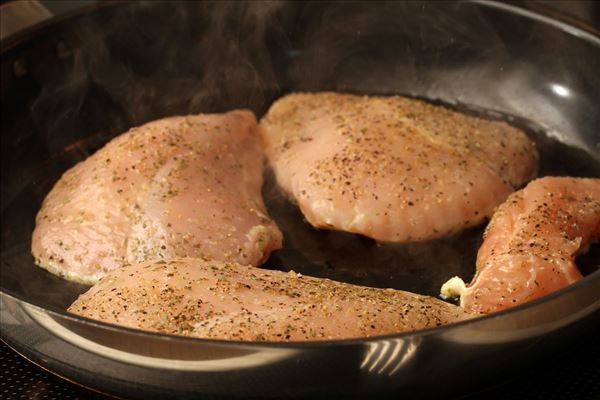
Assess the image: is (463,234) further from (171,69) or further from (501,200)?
(171,69)

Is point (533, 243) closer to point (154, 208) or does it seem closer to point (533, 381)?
point (533, 381)

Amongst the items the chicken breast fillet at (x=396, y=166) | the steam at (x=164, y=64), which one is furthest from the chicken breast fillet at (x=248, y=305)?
the steam at (x=164, y=64)

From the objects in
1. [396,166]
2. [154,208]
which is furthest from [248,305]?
[396,166]

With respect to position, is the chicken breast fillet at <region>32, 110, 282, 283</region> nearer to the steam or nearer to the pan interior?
the pan interior

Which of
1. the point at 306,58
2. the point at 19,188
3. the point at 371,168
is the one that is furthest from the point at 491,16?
the point at 19,188

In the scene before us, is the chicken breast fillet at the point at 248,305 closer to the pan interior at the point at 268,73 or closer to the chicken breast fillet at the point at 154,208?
the chicken breast fillet at the point at 154,208

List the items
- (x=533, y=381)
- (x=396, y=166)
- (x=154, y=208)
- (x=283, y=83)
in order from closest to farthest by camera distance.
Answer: (x=533, y=381) → (x=154, y=208) → (x=396, y=166) → (x=283, y=83)

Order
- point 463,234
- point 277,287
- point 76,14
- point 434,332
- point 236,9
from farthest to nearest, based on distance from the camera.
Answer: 1. point 236,9
2. point 76,14
3. point 463,234
4. point 277,287
5. point 434,332
